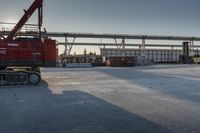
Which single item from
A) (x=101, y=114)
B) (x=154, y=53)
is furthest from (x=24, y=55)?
(x=154, y=53)

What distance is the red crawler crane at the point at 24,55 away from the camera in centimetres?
1378

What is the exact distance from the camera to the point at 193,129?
5.43 metres

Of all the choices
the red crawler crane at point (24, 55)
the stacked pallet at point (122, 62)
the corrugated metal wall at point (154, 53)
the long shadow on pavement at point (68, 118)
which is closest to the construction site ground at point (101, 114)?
the long shadow on pavement at point (68, 118)

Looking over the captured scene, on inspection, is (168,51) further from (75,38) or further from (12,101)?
(12,101)

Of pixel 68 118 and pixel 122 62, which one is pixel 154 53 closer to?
pixel 122 62

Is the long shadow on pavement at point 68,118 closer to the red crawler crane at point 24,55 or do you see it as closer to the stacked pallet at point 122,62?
the red crawler crane at point 24,55

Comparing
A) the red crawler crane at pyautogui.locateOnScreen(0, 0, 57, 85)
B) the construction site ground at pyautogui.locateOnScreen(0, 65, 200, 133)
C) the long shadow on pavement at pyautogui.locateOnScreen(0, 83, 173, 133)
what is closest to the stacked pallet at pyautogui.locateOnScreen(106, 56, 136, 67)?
the red crawler crane at pyautogui.locateOnScreen(0, 0, 57, 85)

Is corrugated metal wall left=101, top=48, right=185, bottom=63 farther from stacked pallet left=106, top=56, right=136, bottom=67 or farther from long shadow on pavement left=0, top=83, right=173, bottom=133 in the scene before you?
long shadow on pavement left=0, top=83, right=173, bottom=133

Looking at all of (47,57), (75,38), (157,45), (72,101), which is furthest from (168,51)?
(72,101)

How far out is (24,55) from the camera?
14234 millimetres

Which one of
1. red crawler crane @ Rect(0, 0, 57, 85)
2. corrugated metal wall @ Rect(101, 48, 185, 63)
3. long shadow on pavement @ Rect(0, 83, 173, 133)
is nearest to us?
long shadow on pavement @ Rect(0, 83, 173, 133)

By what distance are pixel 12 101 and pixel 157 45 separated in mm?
74545

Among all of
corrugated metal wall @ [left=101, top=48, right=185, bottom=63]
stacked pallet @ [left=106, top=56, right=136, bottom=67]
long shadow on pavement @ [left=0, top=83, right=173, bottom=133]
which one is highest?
corrugated metal wall @ [left=101, top=48, right=185, bottom=63]

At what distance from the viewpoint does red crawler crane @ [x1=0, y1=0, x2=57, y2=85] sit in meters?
13.8
